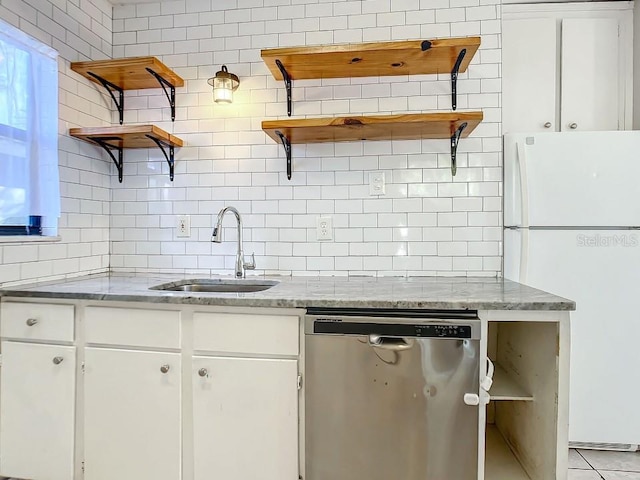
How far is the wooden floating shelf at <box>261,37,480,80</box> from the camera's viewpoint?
181 centimetres

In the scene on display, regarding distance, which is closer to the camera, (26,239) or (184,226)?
(26,239)

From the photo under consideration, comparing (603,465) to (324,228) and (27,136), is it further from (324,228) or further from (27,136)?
(27,136)

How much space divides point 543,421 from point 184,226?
1.93 meters

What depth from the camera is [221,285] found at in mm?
2131

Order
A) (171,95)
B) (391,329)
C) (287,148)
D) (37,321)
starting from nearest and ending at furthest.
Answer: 1. (391,329)
2. (37,321)
3. (287,148)
4. (171,95)

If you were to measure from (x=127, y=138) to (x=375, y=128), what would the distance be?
4.20 feet

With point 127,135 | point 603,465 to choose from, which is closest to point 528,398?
point 603,465

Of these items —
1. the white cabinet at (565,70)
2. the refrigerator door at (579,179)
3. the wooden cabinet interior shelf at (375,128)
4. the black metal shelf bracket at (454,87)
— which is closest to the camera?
the wooden cabinet interior shelf at (375,128)

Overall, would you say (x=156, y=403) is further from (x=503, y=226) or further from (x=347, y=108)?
(x=503, y=226)

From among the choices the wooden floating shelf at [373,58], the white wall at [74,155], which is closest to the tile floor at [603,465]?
the wooden floating shelf at [373,58]

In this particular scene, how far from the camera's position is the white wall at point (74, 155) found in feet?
6.06

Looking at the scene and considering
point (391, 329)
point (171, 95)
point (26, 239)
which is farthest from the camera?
point (171, 95)

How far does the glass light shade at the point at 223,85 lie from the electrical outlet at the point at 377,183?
851mm

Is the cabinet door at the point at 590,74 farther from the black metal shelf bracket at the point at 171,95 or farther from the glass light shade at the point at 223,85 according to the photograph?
the black metal shelf bracket at the point at 171,95
